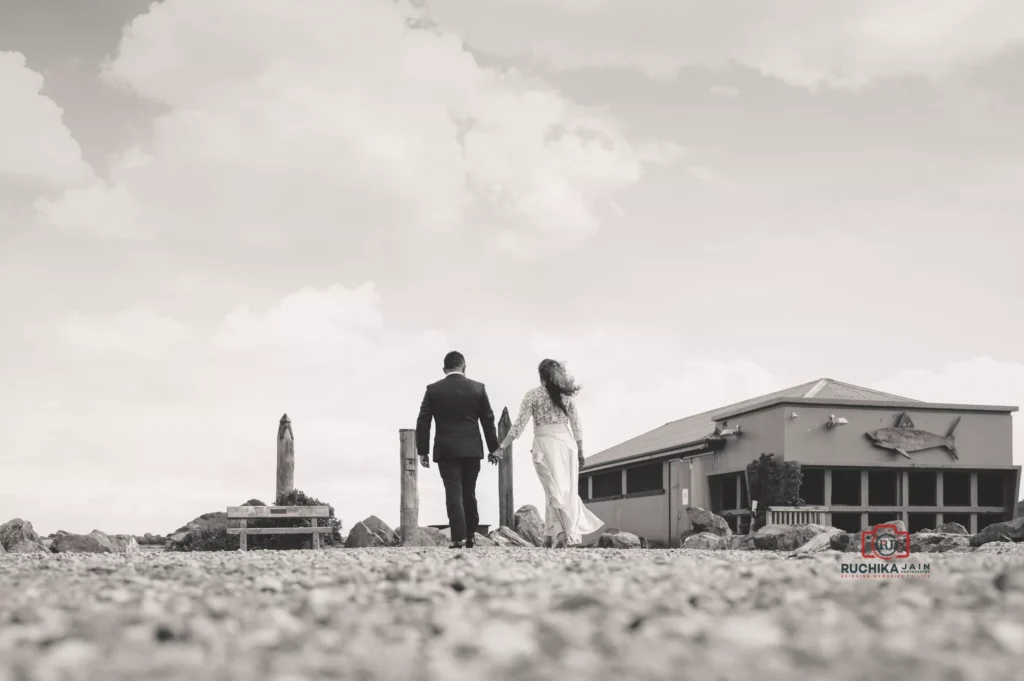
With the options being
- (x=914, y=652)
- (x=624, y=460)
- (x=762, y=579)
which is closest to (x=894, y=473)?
(x=624, y=460)

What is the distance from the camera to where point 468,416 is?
11.5m

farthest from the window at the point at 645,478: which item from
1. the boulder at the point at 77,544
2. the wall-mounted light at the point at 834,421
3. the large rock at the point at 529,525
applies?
the boulder at the point at 77,544

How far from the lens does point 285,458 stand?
1877cm

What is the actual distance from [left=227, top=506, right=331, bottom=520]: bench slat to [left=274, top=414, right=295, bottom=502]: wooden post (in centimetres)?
176

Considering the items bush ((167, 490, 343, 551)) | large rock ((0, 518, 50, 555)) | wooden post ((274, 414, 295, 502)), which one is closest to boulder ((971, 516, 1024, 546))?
bush ((167, 490, 343, 551))

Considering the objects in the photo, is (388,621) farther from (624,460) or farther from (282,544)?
(624,460)

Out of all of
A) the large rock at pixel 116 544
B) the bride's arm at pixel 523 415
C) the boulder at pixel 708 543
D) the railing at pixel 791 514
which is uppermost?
the bride's arm at pixel 523 415

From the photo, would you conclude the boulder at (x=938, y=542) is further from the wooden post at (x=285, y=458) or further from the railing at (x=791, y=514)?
the wooden post at (x=285, y=458)

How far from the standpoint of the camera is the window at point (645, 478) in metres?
28.1

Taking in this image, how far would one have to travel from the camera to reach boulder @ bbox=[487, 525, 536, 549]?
15773 mm

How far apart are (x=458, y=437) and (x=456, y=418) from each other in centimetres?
23

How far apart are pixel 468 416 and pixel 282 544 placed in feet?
23.7

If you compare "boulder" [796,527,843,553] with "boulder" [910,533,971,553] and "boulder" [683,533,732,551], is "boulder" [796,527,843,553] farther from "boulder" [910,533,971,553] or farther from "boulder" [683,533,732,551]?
"boulder" [683,533,732,551]

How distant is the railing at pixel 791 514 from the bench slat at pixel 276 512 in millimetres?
10112
